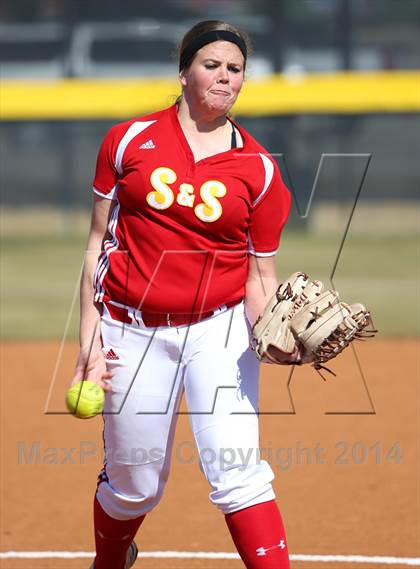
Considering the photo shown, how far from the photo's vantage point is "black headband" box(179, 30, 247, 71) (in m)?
3.16

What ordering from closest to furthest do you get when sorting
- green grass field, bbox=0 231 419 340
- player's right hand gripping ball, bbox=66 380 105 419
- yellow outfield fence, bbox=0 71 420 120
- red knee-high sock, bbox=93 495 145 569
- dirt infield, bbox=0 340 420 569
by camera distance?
player's right hand gripping ball, bbox=66 380 105 419 < red knee-high sock, bbox=93 495 145 569 < dirt infield, bbox=0 340 420 569 < green grass field, bbox=0 231 419 340 < yellow outfield fence, bbox=0 71 420 120

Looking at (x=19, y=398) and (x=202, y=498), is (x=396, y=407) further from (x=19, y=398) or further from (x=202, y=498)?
(x=19, y=398)

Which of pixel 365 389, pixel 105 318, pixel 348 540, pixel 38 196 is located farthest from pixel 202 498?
pixel 38 196

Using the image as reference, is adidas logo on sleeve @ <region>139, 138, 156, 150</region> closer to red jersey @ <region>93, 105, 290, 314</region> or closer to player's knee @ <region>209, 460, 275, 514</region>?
red jersey @ <region>93, 105, 290, 314</region>

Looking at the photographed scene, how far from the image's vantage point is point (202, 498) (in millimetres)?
4918

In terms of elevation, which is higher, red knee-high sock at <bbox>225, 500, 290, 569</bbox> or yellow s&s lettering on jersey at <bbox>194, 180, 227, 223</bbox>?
yellow s&s lettering on jersey at <bbox>194, 180, 227, 223</bbox>

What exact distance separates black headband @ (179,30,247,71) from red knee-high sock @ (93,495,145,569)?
1.44 m

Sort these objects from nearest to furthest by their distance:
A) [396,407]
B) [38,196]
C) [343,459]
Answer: [343,459], [396,407], [38,196]

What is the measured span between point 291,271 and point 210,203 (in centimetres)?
769

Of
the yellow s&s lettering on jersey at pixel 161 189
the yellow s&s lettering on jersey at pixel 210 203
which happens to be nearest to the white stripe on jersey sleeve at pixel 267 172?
the yellow s&s lettering on jersey at pixel 210 203

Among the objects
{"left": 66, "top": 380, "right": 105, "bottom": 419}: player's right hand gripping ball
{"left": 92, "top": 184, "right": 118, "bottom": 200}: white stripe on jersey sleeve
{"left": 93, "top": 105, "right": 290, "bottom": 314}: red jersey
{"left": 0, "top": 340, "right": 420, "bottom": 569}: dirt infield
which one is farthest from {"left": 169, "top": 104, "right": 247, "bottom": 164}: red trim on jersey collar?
{"left": 0, "top": 340, "right": 420, "bottom": 569}: dirt infield

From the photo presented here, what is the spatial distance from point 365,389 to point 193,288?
395 cm

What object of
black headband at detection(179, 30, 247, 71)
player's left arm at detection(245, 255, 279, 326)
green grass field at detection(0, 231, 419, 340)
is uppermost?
black headband at detection(179, 30, 247, 71)

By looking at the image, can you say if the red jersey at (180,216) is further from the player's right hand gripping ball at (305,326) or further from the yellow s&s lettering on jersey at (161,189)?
the player's right hand gripping ball at (305,326)
